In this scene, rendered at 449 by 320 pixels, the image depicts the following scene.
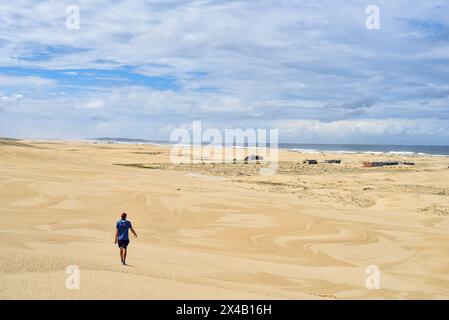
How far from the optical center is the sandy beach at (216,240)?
476 inches

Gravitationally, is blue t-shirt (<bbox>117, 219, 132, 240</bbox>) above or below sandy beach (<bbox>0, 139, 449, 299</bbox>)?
above

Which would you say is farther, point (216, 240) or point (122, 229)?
point (216, 240)

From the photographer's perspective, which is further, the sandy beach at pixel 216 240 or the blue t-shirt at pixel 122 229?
the blue t-shirt at pixel 122 229

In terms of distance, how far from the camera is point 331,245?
19.4m

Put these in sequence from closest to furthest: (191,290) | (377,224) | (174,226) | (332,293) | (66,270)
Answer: (191,290) < (66,270) < (332,293) < (174,226) < (377,224)

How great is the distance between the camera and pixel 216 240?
1973 centimetres

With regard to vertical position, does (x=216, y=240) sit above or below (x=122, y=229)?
below

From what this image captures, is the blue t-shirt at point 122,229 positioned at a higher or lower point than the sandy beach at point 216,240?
higher

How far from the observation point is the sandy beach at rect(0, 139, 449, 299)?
39.7 feet

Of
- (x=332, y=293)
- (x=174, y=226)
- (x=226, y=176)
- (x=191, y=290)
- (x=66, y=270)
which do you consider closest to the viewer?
(x=191, y=290)

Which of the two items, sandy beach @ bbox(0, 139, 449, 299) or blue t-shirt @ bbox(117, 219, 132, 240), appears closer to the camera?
sandy beach @ bbox(0, 139, 449, 299)

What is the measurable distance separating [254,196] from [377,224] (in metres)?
9.54
